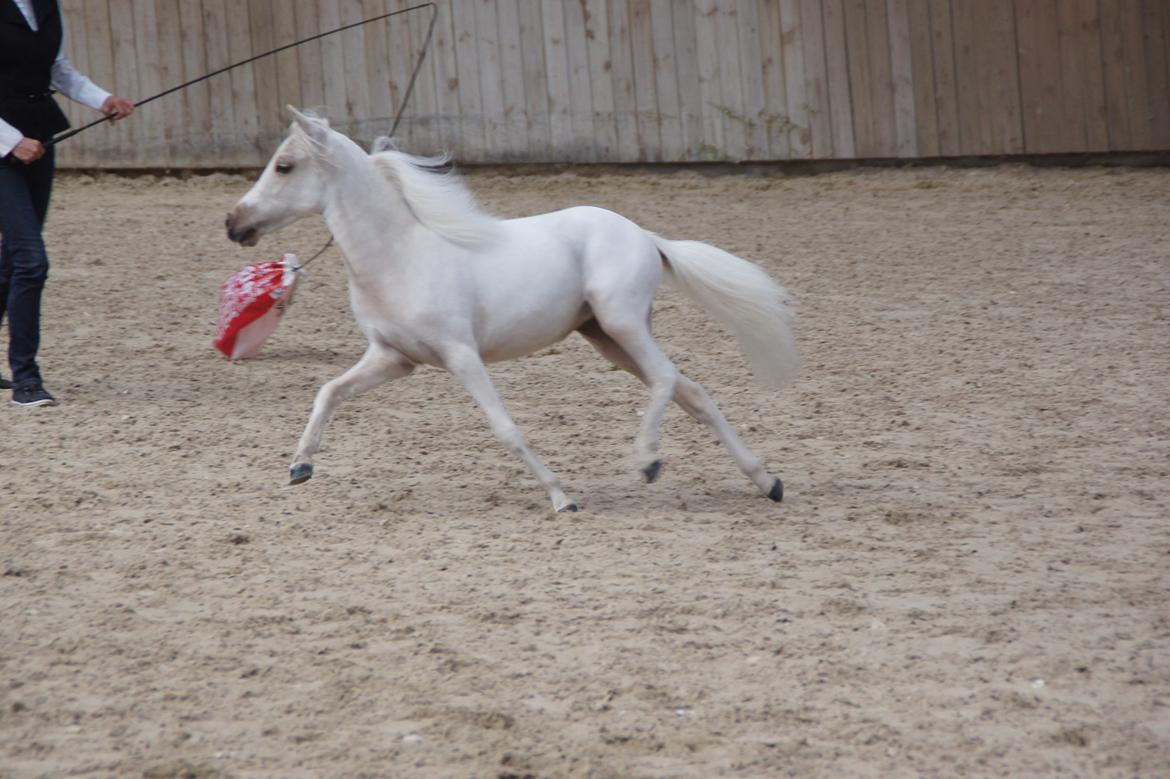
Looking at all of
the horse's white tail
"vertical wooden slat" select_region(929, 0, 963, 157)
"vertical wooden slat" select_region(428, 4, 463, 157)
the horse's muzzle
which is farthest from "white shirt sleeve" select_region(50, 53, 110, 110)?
"vertical wooden slat" select_region(929, 0, 963, 157)

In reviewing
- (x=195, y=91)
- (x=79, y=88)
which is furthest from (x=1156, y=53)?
(x=79, y=88)

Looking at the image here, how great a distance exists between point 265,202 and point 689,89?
821cm

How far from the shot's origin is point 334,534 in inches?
188

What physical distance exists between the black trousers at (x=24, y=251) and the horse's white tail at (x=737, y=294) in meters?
2.90

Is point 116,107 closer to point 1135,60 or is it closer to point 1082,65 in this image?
point 1082,65

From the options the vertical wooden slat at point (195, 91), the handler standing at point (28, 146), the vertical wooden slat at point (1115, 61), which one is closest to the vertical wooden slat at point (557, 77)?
the vertical wooden slat at point (195, 91)

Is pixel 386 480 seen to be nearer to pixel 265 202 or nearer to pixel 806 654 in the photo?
pixel 265 202

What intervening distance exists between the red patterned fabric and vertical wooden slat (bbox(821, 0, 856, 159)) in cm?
666

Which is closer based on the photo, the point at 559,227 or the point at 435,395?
the point at 559,227

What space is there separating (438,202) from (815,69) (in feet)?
26.5

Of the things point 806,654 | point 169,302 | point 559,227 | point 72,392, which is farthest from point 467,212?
point 169,302

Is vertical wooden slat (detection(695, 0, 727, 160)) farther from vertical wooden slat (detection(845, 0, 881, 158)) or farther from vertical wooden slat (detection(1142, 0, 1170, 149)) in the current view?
vertical wooden slat (detection(1142, 0, 1170, 149))

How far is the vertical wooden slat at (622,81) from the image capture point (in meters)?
12.6

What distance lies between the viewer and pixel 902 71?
12.2m
